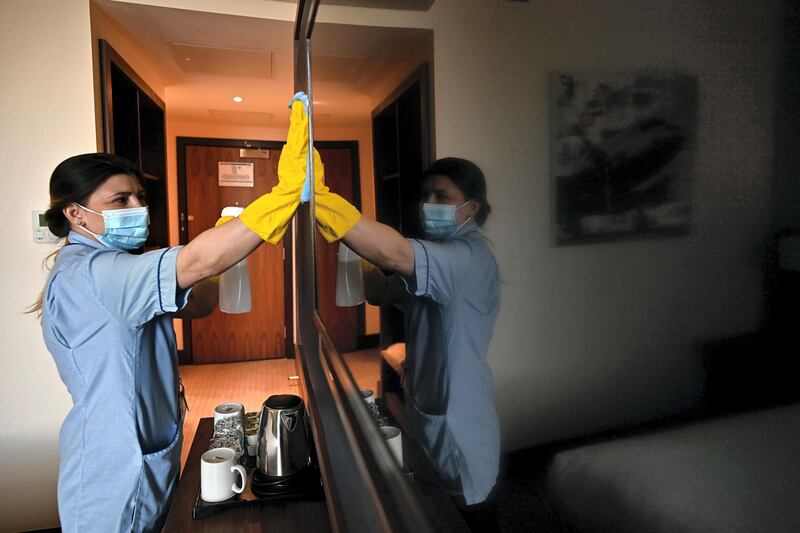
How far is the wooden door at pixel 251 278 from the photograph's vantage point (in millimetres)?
4270

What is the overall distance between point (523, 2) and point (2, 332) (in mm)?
2361

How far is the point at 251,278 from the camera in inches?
173

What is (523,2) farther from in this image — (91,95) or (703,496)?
(91,95)

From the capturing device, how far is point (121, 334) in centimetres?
131

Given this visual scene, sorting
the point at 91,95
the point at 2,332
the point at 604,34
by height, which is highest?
the point at 91,95

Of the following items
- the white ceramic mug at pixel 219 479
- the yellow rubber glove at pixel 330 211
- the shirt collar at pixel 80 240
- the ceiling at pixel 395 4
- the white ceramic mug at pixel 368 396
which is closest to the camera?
the ceiling at pixel 395 4

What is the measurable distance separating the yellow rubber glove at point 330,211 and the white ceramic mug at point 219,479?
1.79ft

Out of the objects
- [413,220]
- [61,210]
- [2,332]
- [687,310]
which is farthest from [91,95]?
[687,310]

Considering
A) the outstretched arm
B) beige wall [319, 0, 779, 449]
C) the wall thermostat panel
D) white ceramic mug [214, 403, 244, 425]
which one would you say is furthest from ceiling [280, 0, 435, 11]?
the wall thermostat panel

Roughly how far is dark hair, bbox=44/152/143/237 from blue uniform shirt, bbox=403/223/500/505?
1339 millimetres

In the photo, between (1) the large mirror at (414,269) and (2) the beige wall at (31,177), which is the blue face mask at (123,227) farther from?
(1) the large mirror at (414,269)

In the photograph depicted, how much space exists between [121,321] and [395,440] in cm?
102

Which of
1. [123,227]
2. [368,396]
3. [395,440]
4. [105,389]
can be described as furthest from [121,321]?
[395,440]

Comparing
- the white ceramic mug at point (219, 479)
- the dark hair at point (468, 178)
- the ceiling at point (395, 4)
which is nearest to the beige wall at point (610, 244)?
the dark hair at point (468, 178)
